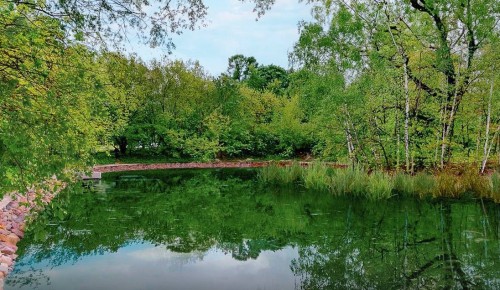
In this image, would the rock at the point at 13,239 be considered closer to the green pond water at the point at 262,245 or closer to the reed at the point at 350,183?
the green pond water at the point at 262,245

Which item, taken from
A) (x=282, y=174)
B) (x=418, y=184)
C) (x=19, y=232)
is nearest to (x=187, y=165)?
(x=282, y=174)

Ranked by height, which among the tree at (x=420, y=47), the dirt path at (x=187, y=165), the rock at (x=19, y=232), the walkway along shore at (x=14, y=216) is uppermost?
the tree at (x=420, y=47)

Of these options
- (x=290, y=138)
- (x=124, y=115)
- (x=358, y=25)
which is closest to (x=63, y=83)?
(x=358, y=25)

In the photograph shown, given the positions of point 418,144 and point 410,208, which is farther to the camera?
point 418,144

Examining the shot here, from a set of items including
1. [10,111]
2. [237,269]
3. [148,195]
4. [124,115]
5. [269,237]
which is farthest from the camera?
[124,115]

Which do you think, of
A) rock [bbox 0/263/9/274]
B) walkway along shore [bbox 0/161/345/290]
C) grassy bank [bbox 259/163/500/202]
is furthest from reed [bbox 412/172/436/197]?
rock [bbox 0/263/9/274]

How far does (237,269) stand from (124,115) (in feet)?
85.6

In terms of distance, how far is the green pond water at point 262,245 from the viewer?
6367 millimetres

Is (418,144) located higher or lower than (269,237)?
higher

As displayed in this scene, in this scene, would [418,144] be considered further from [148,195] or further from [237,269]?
[237,269]

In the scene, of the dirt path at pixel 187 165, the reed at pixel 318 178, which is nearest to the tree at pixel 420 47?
the reed at pixel 318 178

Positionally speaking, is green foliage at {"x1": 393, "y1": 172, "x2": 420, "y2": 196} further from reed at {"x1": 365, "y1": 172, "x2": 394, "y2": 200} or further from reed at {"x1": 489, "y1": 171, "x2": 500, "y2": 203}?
reed at {"x1": 489, "y1": 171, "x2": 500, "y2": 203}

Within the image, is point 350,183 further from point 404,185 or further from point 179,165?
point 179,165

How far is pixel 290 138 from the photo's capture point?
3731 centimetres
